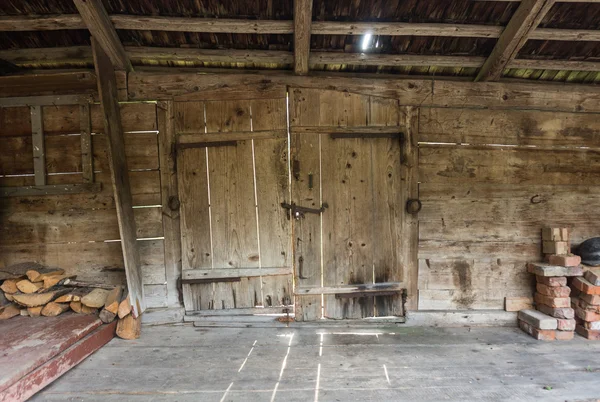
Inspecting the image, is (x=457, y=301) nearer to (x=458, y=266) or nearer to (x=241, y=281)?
(x=458, y=266)

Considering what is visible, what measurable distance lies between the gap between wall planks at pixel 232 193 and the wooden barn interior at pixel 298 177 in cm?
1

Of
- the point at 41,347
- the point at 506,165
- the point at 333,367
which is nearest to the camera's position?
the point at 41,347

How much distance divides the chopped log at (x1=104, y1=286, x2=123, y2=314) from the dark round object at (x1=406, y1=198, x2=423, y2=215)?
2872 mm

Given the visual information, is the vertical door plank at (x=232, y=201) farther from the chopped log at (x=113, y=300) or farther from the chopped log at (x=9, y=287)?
the chopped log at (x=9, y=287)

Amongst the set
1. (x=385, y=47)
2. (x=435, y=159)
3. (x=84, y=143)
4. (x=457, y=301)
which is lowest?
(x=457, y=301)

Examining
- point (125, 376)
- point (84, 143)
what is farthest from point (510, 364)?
point (84, 143)

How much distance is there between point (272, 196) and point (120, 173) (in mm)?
1431

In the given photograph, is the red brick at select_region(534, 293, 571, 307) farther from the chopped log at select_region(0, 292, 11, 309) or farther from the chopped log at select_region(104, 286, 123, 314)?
the chopped log at select_region(0, 292, 11, 309)

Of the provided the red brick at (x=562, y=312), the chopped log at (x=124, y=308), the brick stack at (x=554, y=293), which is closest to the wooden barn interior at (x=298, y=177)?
the chopped log at (x=124, y=308)

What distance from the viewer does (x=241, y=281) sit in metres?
3.28

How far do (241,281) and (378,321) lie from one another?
1438mm

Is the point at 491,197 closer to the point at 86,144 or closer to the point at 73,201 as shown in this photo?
the point at 86,144

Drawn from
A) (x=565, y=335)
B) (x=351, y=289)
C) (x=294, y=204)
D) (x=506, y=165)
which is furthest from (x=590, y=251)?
(x=294, y=204)

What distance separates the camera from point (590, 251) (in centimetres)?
315
